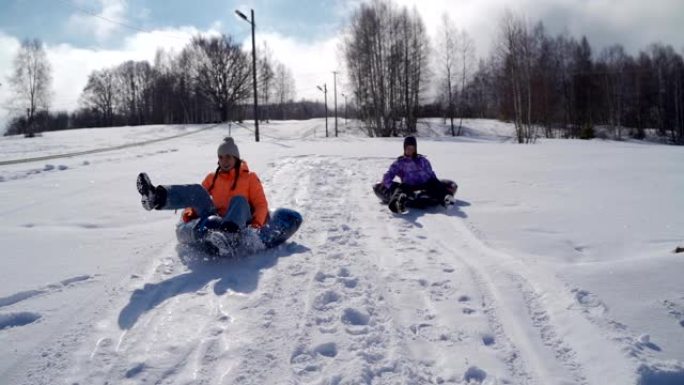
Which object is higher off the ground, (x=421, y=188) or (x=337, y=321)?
(x=421, y=188)

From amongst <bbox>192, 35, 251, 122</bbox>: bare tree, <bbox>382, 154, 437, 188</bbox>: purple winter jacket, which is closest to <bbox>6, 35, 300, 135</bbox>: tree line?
<bbox>192, 35, 251, 122</bbox>: bare tree

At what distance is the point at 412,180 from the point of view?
22.0 ft

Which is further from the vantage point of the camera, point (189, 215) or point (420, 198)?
point (420, 198)

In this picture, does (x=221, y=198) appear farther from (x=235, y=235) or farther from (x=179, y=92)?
(x=179, y=92)

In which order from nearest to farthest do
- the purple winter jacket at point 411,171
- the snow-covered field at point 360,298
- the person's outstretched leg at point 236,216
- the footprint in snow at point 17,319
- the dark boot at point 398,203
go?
the snow-covered field at point 360,298 < the footprint in snow at point 17,319 < the person's outstretched leg at point 236,216 < the dark boot at point 398,203 < the purple winter jacket at point 411,171

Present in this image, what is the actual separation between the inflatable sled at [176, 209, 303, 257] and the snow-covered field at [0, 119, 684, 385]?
0.14 meters

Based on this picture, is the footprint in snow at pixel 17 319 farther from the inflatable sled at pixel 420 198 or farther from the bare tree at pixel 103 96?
the bare tree at pixel 103 96

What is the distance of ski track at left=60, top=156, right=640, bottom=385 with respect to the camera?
85.7 inches

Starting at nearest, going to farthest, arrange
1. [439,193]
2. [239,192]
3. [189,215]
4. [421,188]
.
A: [189,215]
[239,192]
[439,193]
[421,188]

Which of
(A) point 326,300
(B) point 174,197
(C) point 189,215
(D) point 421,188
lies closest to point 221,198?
(C) point 189,215

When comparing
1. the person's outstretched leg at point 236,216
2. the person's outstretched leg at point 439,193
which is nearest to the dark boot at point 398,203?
the person's outstretched leg at point 439,193

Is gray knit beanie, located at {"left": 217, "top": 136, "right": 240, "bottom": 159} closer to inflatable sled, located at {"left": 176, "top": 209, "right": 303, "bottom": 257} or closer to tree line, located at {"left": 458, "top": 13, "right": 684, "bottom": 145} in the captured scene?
inflatable sled, located at {"left": 176, "top": 209, "right": 303, "bottom": 257}

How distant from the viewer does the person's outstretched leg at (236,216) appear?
12.4ft

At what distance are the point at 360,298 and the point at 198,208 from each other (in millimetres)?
1976
